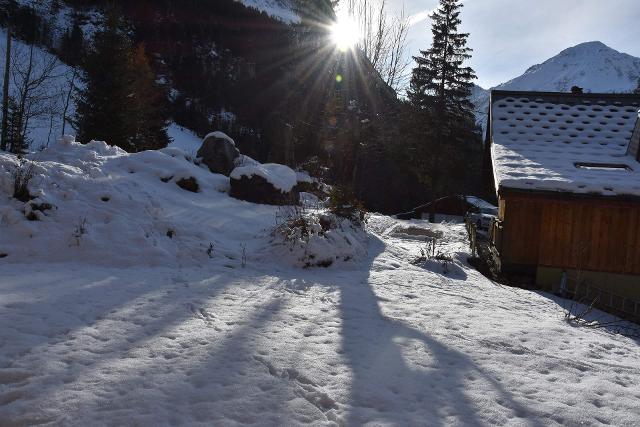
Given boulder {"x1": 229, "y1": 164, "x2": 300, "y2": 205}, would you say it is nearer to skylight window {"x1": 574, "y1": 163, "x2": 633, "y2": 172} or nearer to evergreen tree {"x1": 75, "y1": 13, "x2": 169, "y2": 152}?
skylight window {"x1": 574, "y1": 163, "x2": 633, "y2": 172}

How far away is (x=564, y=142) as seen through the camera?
1118cm

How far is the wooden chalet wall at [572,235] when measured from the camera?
914 centimetres

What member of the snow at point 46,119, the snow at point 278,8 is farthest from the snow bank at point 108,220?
the snow at point 278,8

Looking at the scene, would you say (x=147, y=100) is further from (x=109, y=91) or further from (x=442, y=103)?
(x=442, y=103)

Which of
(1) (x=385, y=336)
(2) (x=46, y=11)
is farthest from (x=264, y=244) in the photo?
(2) (x=46, y=11)

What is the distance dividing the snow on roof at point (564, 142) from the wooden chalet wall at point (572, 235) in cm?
50

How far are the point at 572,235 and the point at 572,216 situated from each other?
0.43 m

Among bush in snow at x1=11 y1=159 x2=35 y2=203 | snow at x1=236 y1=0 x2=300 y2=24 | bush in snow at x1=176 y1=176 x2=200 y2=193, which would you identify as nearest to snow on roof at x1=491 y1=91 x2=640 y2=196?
bush in snow at x1=176 y1=176 x2=200 y2=193

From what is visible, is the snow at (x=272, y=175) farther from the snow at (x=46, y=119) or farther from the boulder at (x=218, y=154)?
the snow at (x=46, y=119)

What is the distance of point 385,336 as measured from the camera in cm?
436

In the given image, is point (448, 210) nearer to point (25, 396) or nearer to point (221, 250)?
point (221, 250)

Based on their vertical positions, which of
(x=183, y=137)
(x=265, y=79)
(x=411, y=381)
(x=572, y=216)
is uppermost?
(x=265, y=79)

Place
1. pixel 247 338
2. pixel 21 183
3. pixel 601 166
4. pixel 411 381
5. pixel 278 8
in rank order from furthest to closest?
pixel 278 8
pixel 601 166
pixel 21 183
pixel 247 338
pixel 411 381

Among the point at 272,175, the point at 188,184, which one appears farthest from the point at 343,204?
the point at 188,184
